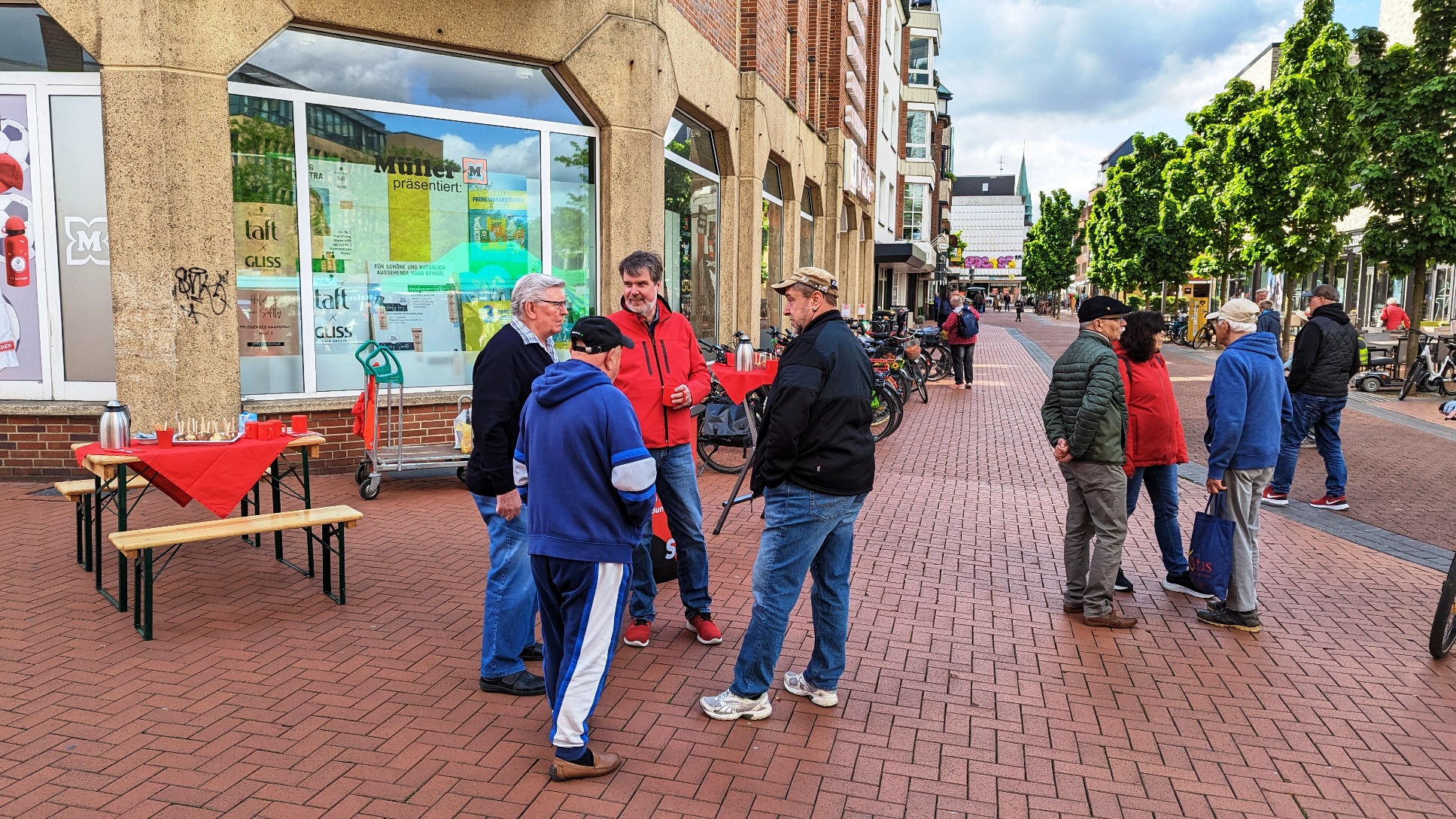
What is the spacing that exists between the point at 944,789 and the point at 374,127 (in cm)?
845

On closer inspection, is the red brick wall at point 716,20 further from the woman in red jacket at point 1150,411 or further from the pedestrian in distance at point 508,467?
the pedestrian in distance at point 508,467

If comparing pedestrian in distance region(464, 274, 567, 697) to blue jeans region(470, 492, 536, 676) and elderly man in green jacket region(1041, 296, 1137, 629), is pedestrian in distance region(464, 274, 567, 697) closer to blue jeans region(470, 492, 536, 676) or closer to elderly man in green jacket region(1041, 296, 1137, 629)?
blue jeans region(470, 492, 536, 676)

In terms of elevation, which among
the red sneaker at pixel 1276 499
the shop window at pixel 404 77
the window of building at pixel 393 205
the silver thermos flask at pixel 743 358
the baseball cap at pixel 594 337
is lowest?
the red sneaker at pixel 1276 499

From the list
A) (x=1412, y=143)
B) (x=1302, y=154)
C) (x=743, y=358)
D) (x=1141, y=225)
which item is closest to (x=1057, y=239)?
(x=1141, y=225)

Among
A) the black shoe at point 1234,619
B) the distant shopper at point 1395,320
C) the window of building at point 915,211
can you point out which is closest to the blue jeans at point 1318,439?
the black shoe at point 1234,619

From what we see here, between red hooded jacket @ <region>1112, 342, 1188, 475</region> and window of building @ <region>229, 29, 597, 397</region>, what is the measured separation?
21.8 feet

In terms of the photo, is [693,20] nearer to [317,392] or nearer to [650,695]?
[317,392]

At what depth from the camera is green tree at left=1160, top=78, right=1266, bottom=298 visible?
26.5m

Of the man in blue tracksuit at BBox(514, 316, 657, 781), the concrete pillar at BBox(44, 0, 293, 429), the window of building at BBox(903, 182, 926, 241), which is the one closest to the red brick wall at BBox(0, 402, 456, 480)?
the concrete pillar at BBox(44, 0, 293, 429)

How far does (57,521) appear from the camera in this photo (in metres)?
7.21

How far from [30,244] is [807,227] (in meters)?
15.8

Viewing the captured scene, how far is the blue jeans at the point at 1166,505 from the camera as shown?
6.14m

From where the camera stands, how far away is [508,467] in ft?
13.6

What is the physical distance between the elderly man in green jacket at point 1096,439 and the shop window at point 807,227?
15.5 m
